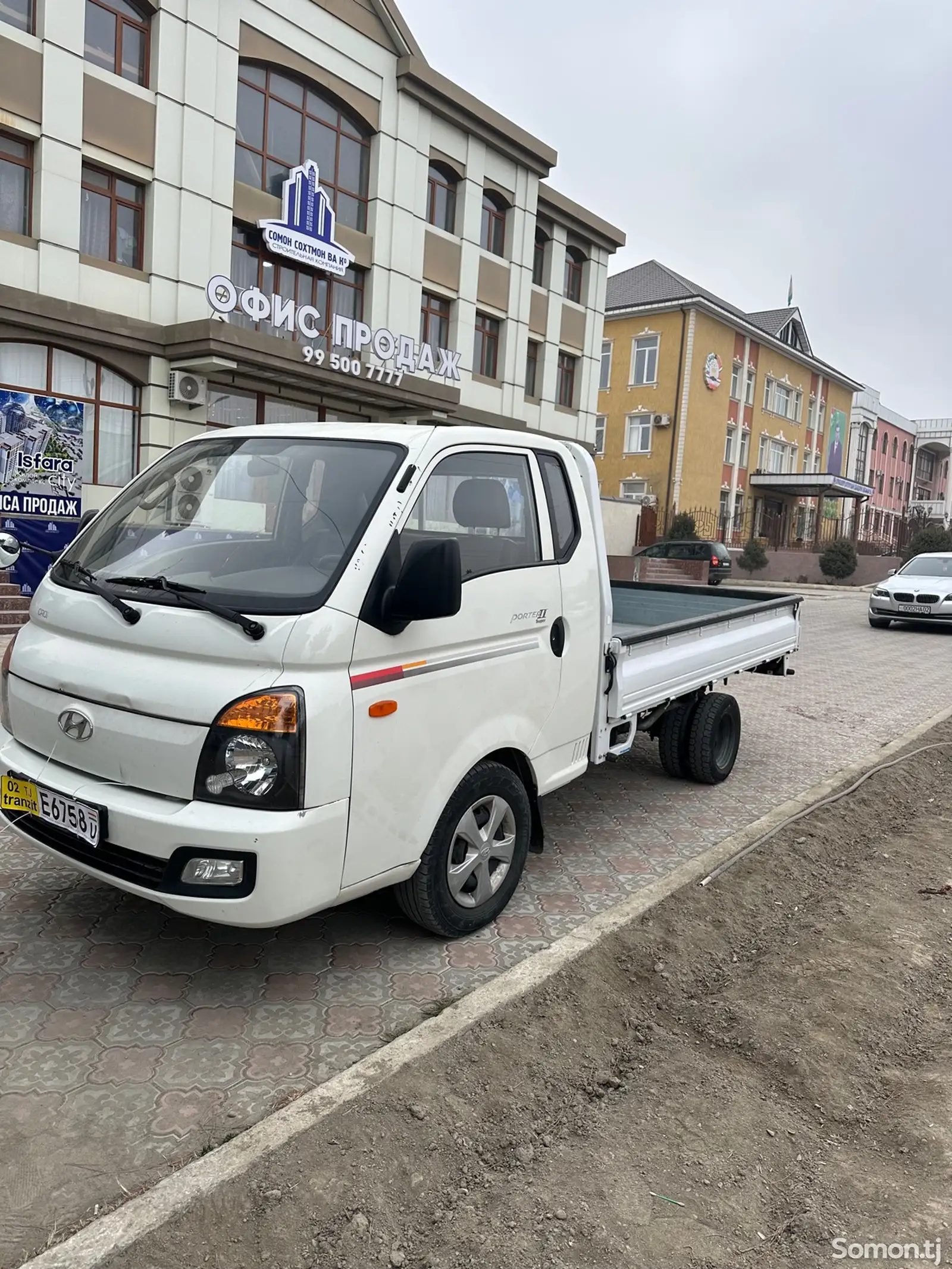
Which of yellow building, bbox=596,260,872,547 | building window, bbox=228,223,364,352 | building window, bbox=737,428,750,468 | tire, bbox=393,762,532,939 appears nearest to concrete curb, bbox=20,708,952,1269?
tire, bbox=393,762,532,939

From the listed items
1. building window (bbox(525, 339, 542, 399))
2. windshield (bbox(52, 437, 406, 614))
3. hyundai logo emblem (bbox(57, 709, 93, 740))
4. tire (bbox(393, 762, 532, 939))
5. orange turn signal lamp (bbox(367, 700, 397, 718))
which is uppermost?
building window (bbox(525, 339, 542, 399))

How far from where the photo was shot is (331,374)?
18.7 m

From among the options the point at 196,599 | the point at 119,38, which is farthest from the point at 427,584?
the point at 119,38

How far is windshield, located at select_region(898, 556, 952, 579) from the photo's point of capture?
19.2 metres

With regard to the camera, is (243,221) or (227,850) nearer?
(227,850)

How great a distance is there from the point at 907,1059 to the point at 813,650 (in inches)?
479

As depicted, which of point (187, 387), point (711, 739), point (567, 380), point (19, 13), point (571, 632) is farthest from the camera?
point (567, 380)

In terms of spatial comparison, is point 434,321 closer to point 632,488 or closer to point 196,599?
point 196,599

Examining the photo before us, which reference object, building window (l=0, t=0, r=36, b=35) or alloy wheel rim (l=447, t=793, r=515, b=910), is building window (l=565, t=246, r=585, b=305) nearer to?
building window (l=0, t=0, r=36, b=35)

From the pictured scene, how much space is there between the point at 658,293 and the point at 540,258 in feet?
60.4

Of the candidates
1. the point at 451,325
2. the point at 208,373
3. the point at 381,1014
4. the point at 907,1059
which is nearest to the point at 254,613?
the point at 381,1014

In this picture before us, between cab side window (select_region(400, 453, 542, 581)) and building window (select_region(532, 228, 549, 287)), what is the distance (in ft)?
79.7

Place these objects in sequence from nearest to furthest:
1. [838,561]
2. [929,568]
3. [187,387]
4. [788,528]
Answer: [187,387] < [929,568] < [838,561] < [788,528]

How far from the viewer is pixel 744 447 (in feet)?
156
